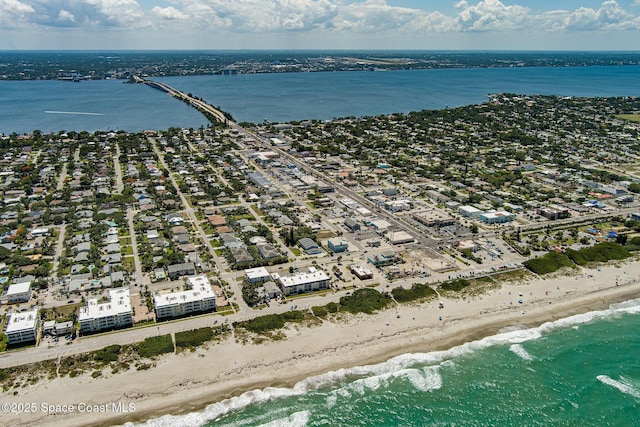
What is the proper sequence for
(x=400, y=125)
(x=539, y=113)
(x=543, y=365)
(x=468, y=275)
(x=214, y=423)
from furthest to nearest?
1. (x=539, y=113)
2. (x=400, y=125)
3. (x=468, y=275)
4. (x=543, y=365)
5. (x=214, y=423)

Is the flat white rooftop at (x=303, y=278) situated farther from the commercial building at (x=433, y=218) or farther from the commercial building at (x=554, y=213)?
the commercial building at (x=554, y=213)

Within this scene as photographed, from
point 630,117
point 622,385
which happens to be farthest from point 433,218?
point 630,117

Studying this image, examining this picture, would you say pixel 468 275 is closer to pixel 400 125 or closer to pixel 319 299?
pixel 319 299

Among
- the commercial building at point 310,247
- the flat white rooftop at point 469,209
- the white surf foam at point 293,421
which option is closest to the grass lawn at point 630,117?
the flat white rooftop at point 469,209

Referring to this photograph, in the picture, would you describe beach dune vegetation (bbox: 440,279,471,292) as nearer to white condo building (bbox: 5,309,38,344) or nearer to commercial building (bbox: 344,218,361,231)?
commercial building (bbox: 344,218,361,231)

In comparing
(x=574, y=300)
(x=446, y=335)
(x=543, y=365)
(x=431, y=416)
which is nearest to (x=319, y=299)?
(x=446, y=335)

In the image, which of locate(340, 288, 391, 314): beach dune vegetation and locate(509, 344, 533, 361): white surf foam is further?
locate(340, 288, 391, 314): beach dune vegetation

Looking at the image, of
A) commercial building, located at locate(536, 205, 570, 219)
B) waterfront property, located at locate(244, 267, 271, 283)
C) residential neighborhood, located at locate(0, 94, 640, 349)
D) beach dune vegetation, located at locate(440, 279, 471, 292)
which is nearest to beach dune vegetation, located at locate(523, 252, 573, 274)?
residential neighborhood, located at locate(0, 94, 640, 349)
